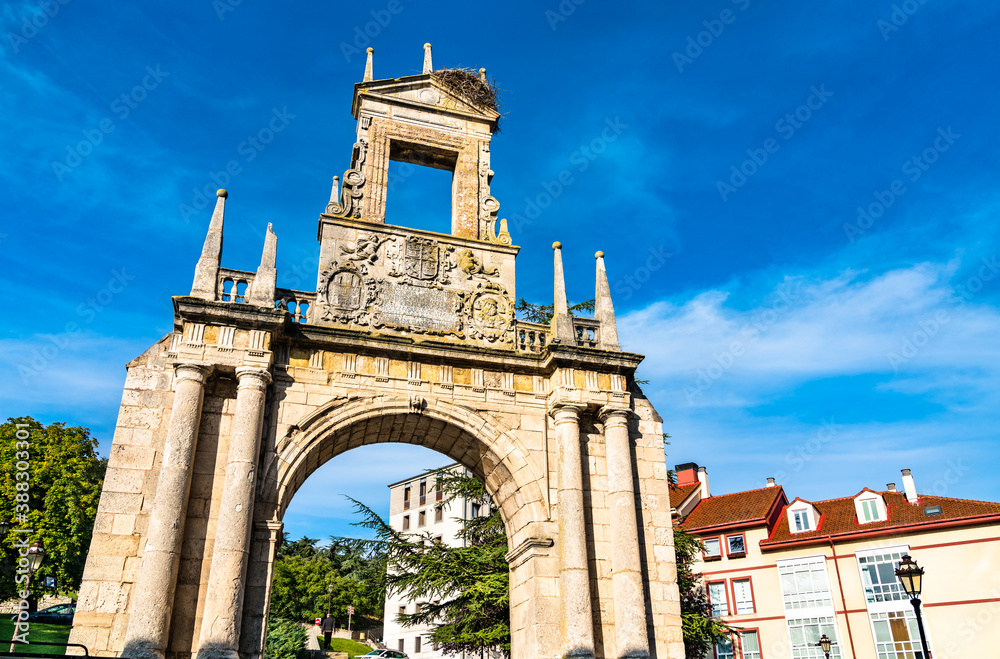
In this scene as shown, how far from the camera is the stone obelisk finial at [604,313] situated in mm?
13695

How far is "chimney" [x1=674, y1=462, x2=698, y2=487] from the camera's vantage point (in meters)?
34.5

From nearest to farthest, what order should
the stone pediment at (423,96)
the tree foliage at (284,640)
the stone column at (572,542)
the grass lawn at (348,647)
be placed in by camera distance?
the stone column at (572,542) → the stone pediment at (423,96) → the tree foliage at (284,640) → the grass lawn at (348,647)

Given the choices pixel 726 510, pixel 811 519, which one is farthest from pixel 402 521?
pixel 811 519

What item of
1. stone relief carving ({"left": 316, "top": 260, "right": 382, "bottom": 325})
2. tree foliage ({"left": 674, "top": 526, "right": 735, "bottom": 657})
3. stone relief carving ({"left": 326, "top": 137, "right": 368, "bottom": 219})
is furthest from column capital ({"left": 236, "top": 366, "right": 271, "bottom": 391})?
tree foliage ({"left": 674, "top": 526, "right": 735, "bottom": 657})

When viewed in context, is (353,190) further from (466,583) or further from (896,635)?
(896,635)

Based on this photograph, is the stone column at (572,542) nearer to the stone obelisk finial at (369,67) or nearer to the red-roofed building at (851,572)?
the stone obelisk finial at (369,67)

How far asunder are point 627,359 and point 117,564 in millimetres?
8650

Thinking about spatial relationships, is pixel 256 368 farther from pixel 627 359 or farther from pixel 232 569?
pixel 627 359

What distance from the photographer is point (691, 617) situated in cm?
1895

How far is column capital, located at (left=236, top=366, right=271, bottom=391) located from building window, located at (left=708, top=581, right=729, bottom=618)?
2338cm

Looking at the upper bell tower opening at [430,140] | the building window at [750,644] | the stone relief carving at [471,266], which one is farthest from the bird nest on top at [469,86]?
the building window at [750,644]

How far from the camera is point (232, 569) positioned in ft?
33.5

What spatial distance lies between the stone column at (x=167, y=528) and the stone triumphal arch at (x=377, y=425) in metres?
0.03

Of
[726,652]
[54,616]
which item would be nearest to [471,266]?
[726,652]
